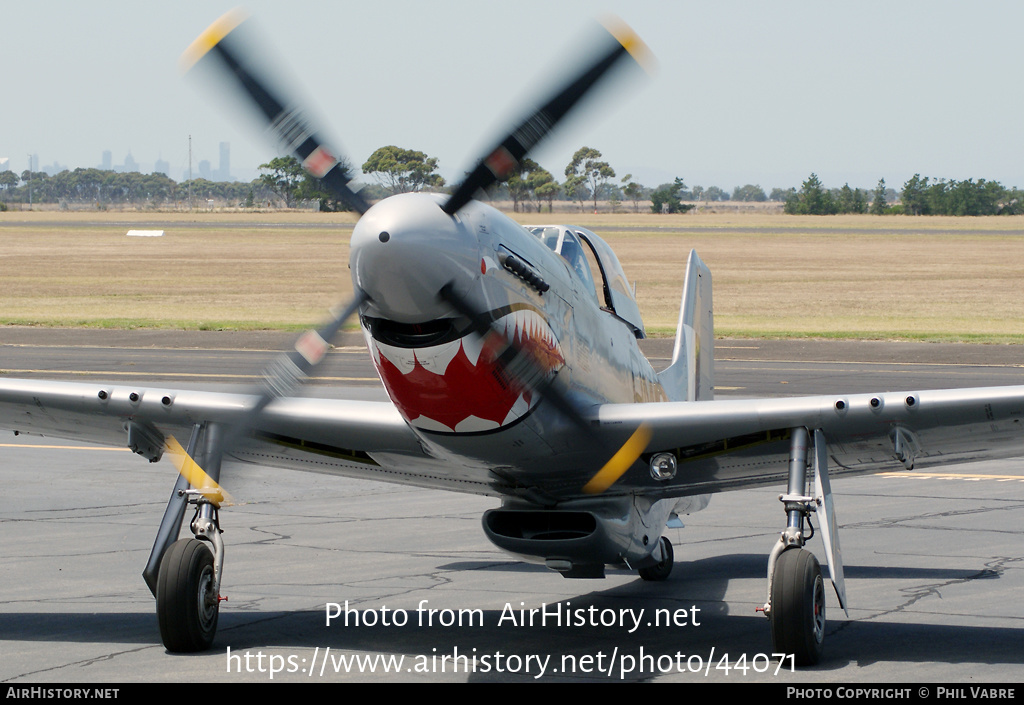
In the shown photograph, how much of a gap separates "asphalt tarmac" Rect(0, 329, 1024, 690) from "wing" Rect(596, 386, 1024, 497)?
3.87 ft

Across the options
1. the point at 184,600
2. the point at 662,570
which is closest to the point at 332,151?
the point at 184,600

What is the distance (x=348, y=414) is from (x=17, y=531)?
6.15m

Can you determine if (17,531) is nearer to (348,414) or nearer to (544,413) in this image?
(348,414)

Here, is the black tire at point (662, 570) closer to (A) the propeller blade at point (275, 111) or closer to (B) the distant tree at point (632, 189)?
(A) the propeller blade at point (275, 111)

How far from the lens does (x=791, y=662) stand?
791cm

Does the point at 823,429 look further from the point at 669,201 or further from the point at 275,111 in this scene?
the point at 669,201

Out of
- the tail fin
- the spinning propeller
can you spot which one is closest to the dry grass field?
the spinning propeller

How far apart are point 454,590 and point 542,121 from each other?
16.8 ft

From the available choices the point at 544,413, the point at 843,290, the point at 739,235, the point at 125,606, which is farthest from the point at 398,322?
the point at 739,235

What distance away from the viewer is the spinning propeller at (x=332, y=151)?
250 inches

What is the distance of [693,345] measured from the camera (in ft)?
40.6

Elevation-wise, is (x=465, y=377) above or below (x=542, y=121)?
below

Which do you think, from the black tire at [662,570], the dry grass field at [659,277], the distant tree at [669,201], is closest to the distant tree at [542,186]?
the dry grass field at [659,277]

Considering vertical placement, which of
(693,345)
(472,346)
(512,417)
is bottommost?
(693,345)
